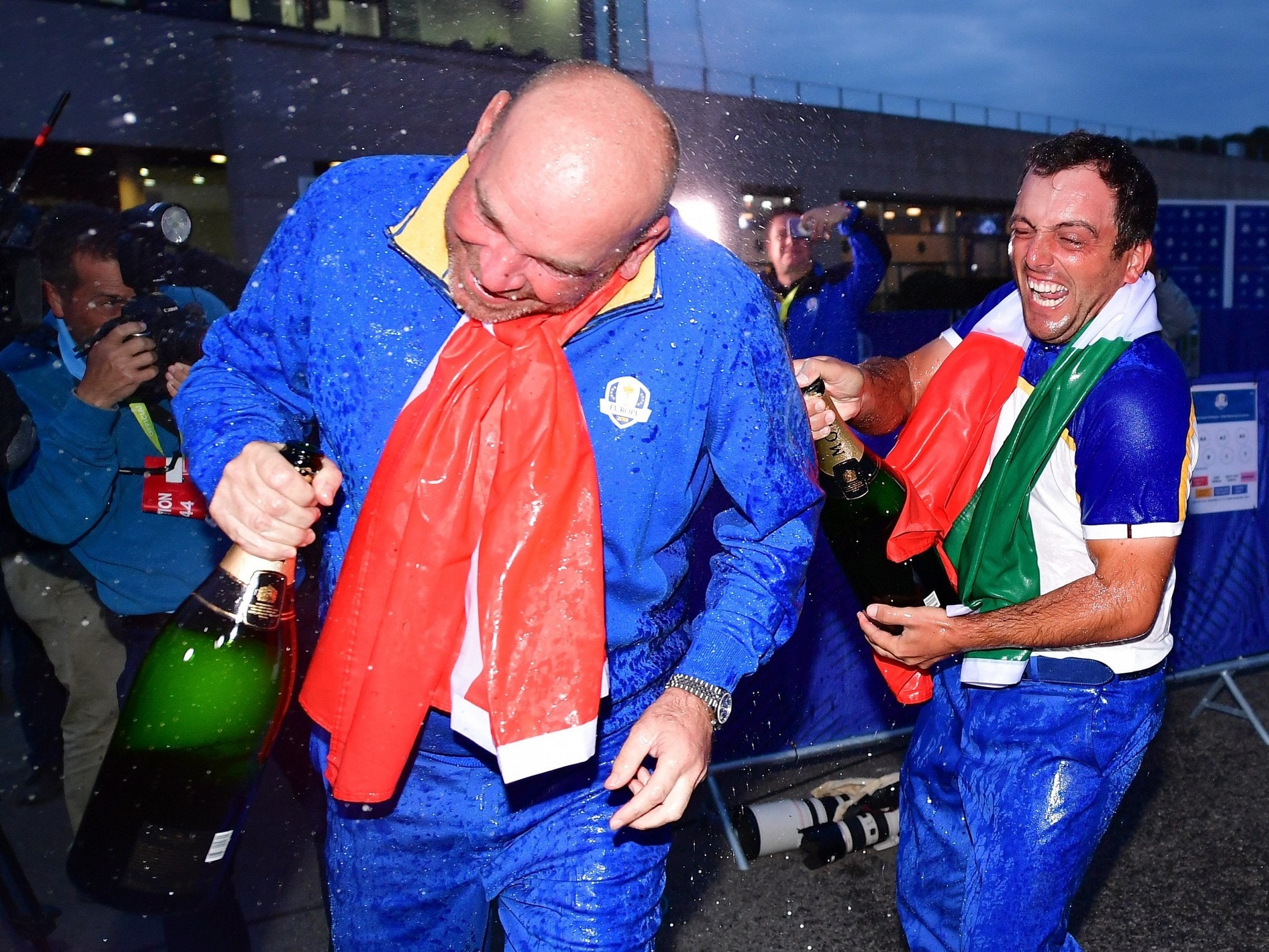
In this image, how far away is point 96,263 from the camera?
3178 mm

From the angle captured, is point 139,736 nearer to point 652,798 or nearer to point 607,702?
point 607,702

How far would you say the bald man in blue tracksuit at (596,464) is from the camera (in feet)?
5.30

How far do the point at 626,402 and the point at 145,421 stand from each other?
2111 millimetres

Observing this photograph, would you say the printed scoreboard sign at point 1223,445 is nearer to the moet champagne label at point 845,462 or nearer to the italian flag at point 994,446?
the italian flag at point 994,446

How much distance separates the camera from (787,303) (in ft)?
14.7

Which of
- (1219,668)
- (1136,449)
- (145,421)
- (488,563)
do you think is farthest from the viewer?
(1219,668)

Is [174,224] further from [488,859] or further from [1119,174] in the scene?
[1119,174]

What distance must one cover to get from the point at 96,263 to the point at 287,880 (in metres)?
2.38

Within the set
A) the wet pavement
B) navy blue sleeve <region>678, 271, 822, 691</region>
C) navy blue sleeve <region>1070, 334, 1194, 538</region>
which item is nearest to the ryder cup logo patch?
navy blue sleeve <region>678, 271, 822, 691</region>

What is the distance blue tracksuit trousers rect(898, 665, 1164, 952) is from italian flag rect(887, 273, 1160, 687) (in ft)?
0.41

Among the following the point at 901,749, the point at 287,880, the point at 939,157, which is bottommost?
the point at 939,157

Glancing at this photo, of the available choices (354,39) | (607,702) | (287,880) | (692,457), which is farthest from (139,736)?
(354,39)

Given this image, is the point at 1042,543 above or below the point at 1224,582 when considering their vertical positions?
above

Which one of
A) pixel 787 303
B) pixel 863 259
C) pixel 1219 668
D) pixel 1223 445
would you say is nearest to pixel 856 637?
pixel 787 303
